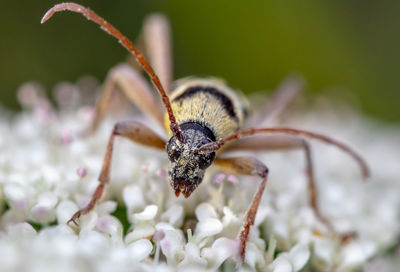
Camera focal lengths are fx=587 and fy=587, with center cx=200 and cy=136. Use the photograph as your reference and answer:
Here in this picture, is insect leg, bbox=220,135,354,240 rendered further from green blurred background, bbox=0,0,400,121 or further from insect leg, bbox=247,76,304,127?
green blurred background, bbox=0,0,400,121

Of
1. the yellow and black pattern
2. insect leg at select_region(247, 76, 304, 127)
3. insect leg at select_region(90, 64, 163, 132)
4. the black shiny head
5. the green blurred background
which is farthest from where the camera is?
the green blurred background

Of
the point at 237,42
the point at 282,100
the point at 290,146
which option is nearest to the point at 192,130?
the point at 290,146

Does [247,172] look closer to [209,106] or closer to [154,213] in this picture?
[209,106]

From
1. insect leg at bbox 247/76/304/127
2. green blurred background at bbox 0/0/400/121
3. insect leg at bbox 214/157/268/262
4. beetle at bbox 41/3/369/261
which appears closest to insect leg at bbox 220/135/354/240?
beetle at bbox 41/3/369/261

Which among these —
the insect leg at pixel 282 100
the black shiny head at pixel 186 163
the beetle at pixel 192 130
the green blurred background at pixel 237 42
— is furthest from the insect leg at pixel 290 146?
the green blurred background at pixel 237 42

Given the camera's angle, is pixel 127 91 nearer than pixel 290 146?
No

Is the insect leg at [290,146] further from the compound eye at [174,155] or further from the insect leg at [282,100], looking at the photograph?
the compound eye at [174,155]
